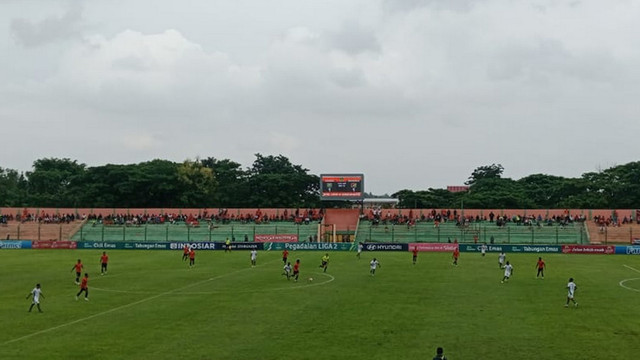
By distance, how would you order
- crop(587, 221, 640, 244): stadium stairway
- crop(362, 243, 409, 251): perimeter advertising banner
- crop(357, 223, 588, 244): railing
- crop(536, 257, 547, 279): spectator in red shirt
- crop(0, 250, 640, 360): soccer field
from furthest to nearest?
crop(587, 221, 640, 244): stadium stairway
crop(357, 223, 588, 244): railing
crop(362, 243, 409, 251): perimeter advertising banner
crop(536, 257, 547, 279): spectator in red shirt
crop(0, 250, 640, 360): soccer field

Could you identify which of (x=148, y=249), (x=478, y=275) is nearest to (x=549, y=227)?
(x=478, y=275)

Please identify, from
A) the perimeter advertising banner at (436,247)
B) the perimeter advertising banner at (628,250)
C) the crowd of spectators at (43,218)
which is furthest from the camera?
the crowd of spectators at (43,218)

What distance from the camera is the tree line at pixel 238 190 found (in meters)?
125

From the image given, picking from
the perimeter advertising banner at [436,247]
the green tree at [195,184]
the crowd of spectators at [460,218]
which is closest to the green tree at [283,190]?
the green tree at [195,184]

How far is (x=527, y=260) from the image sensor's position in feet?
223

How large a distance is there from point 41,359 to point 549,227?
82286 mm

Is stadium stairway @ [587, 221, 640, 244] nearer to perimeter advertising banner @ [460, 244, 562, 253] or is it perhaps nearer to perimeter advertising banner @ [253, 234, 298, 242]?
perimeter advertising banner @ [460, 244, 562, 253]

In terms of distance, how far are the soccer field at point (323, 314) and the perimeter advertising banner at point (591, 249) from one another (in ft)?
63.9

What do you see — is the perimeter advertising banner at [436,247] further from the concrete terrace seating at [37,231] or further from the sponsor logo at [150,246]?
the concrete terrace seating at [37,231]

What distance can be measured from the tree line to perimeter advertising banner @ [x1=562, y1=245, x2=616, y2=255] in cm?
4566

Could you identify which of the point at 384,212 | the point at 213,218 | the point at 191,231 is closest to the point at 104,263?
the point at 191,231

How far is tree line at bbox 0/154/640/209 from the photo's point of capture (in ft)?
411

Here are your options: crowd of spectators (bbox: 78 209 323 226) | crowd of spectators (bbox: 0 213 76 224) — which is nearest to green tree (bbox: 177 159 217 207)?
crowd of spectators (bbox: 78 209 323 226)

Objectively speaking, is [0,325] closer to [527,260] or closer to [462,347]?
[462,347]
